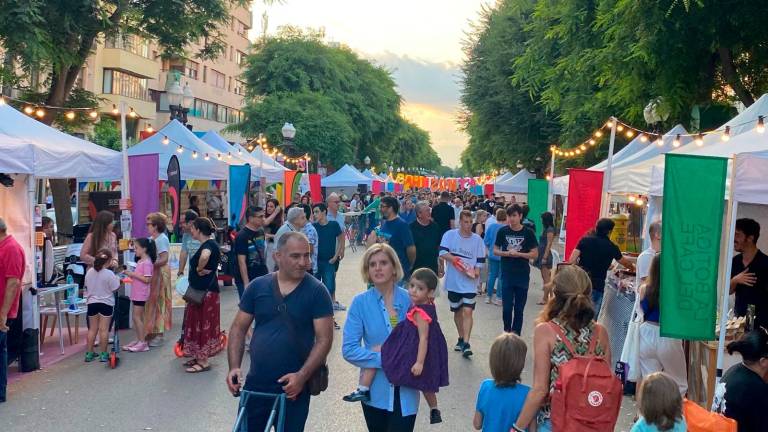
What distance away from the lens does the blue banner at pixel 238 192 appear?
53.2ft

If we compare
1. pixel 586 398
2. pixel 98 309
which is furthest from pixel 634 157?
pixel 586 398

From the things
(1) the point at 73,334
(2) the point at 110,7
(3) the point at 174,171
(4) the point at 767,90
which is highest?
(2) the point at 110,7

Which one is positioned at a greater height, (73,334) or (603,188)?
(603,188)

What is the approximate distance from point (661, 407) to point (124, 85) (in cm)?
4881

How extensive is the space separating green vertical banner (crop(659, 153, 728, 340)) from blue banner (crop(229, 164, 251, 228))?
1096 cm

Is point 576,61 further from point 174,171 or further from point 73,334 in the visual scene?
point 73,334

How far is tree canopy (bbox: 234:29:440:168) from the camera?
158ft

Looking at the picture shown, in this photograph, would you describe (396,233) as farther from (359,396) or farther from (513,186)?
(513,186)

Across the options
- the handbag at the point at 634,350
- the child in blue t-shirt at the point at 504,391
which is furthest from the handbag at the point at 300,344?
the handbag at the point at 634,350

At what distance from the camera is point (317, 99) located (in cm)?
4978

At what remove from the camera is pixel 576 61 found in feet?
57.4

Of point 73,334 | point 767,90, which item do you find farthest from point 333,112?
point 73,334

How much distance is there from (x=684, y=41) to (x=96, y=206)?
13.5 meters

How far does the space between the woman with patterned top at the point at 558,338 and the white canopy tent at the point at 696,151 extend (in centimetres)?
362
